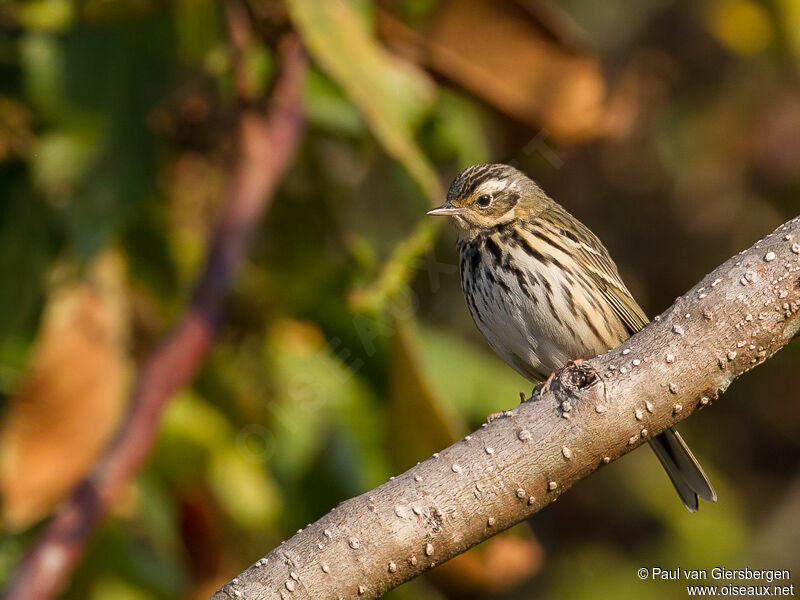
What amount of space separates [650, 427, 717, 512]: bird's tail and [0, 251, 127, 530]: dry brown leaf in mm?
2224

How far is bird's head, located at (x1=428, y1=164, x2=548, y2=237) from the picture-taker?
471cm

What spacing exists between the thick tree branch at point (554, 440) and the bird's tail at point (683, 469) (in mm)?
1726

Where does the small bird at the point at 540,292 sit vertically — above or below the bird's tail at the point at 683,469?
above

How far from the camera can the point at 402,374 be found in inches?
178

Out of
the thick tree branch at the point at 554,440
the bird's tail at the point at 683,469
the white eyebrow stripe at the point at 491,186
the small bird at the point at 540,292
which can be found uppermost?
the white eyebrow stripe at the point at 491,186

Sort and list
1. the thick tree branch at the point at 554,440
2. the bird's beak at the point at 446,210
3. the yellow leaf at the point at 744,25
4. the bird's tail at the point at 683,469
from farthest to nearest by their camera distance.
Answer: the yellow leaf at the point at 744,25, the bird's beak at the point at 446,210, the bird's tail at the point at 683,469, the thick tree branch at the point at 554,440

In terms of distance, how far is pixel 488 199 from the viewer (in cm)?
478

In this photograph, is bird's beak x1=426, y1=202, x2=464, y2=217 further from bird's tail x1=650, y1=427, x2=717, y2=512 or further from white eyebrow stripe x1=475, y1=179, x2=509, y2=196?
bird's tail x1=650, y1=427, x2=717, y2=512

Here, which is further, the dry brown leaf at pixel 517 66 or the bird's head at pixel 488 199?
the dry brown leaf at pixel 517 66

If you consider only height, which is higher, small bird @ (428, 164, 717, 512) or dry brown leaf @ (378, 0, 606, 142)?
dry brown leaf @ (378, 0, 606, 142)

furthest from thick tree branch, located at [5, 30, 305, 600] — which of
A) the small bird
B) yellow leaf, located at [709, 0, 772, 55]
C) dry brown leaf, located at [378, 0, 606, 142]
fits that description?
yellow leaf, located at [709, 0, 772, 55]

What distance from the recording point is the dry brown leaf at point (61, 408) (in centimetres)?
473

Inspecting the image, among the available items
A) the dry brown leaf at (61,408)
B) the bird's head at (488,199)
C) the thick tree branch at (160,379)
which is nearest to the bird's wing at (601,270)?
the bird's head at (488,199)

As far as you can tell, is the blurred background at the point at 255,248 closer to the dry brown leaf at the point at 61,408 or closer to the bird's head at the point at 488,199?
the dry brown leaf at the point at 61,408
